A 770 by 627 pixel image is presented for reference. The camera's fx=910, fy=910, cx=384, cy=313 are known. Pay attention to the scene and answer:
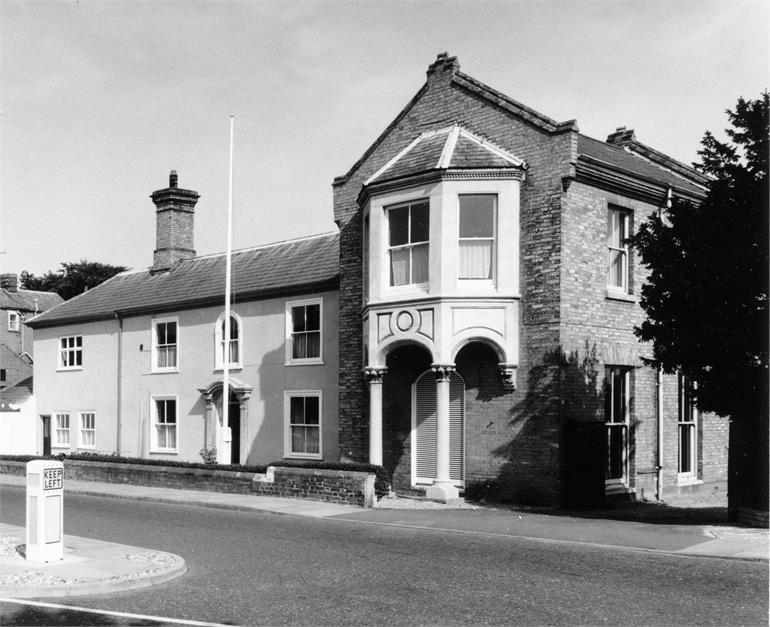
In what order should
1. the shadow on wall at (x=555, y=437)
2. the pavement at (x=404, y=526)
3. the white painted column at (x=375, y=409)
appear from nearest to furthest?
1. the pavement at (x=404, y=526)
2. the shadow on wall at (x=555, y=437)
3. the white painted column at (x=375, y=409)

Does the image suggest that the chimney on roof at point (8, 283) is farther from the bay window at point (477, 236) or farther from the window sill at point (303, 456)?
the bay window at point (477, 236)

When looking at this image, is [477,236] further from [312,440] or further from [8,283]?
[8,283]

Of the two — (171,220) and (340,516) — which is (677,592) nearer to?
(340,516)

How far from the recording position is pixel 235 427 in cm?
2875

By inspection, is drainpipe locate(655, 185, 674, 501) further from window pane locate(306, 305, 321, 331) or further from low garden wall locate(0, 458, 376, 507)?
window pane locate(306, 305, 321, 331)

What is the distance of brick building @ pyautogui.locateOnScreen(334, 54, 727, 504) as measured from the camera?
1923cm

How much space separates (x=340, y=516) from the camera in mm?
17609

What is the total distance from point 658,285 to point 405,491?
8.61m

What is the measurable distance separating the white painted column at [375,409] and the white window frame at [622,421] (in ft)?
16.7

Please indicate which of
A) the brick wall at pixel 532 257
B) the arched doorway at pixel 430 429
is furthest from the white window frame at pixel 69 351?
the brick wall at pixel 532 257

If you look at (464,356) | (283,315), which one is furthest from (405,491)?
(283,315)

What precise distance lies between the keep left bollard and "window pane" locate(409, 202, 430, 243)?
10.7 meters

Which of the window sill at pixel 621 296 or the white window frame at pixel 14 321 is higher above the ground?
the white window frame at pixel 14 321

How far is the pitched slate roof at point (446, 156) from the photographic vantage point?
65.2 ft
